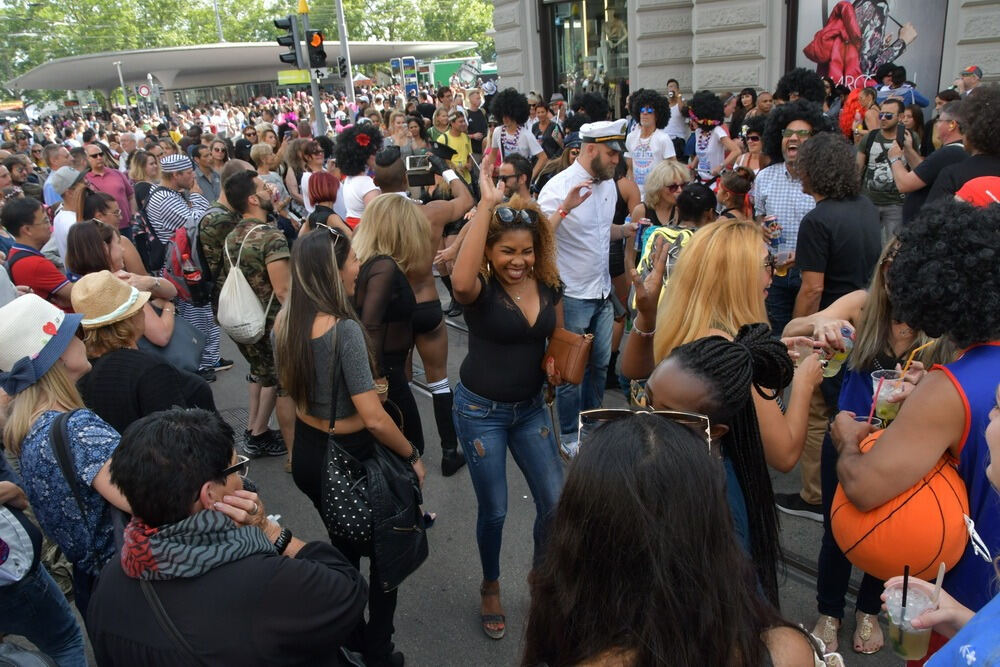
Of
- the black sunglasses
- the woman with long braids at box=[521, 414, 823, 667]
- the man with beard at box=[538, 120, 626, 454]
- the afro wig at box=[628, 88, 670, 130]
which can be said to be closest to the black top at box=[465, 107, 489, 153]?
the afro wig at box=[628, 88, 670, 130]

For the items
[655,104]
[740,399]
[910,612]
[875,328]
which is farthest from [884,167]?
[910,612]

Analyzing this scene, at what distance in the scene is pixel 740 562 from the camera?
1321mm

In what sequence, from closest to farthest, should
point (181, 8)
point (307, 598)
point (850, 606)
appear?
point (307, 598) → point (850, 606) → point (181, 8)

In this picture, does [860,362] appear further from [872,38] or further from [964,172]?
[872,38]

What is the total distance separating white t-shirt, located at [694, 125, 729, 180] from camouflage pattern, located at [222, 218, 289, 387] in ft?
19.4

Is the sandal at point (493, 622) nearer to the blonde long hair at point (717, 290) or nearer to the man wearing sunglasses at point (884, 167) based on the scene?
the blonde long hair at point (717, 290)

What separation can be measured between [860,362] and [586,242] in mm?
2149

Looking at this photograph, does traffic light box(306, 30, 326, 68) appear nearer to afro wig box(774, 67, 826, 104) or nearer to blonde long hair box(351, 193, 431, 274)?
afro wig box(774, 67, 826, 104)

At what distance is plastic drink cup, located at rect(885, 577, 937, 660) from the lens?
166cm

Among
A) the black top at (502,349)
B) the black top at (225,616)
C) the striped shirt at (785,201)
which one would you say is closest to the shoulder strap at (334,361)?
the black top at (502,349)

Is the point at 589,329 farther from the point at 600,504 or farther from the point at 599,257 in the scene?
the point at 600,504

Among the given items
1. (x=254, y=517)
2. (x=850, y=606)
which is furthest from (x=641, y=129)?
(x=254, y=517)

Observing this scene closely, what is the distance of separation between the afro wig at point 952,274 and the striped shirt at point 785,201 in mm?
2576

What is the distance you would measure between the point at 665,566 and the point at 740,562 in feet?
0.62
